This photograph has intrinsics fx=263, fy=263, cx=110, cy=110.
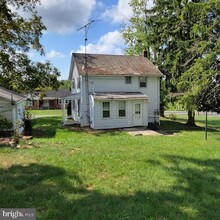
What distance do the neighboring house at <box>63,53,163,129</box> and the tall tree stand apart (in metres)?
1.84

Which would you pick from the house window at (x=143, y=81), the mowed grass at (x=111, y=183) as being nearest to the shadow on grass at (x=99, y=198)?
the mowed grass at (x=111, y=183)

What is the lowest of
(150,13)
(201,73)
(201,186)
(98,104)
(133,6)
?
(201,186)

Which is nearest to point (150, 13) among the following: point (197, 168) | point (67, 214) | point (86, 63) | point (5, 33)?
point (86, 63)

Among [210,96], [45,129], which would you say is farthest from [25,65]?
[210,96]

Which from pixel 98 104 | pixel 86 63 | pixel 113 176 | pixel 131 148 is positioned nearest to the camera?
pixel 113 176

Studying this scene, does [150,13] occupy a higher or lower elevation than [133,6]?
lower

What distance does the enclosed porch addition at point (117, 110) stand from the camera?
19.8 m

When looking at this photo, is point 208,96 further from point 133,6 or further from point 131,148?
point 133,6

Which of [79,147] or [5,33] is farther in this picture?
[5,33]

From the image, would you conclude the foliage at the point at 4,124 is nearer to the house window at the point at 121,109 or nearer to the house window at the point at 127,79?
the house window at the point at 121,109

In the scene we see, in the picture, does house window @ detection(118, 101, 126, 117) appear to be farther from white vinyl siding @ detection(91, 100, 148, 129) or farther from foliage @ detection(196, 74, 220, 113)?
foliage @ detection(196, 74, 220, 113)

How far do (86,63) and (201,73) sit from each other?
31.6 feet

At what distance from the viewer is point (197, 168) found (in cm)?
829

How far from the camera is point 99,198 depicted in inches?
227
